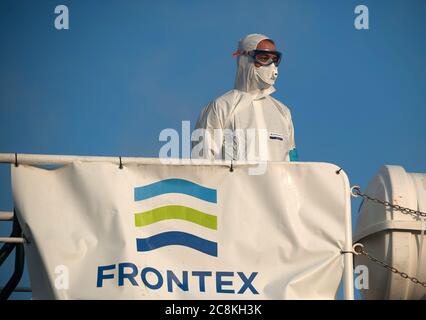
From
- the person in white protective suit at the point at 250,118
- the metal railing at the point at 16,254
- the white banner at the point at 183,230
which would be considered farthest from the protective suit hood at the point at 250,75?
the metal railing at the point at 16,254

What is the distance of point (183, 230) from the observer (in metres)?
11.7

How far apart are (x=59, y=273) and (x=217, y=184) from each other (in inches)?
67.5

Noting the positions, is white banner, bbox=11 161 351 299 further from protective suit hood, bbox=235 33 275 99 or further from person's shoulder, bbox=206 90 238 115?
protective suit hood, bbox=235 33 275 99

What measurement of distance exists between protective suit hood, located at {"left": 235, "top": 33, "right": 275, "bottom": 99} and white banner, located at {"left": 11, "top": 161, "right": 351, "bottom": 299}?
8.50ft

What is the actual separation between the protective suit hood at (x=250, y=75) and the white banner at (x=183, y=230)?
2.59 metres

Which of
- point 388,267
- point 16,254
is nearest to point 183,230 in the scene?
point 16,254

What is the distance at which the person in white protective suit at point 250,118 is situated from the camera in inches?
531

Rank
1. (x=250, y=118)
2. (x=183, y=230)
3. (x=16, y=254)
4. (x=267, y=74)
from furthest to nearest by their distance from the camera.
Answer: (x=267, y=74)
(x=250, y=118)
(x=16, y=254)
(x=183, y=230)

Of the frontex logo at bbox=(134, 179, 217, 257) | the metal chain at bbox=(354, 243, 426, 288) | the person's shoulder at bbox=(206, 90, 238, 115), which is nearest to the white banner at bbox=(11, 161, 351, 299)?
the frontex logo at bbox=(134, 179, 217, 257)

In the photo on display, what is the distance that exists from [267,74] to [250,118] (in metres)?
0.69

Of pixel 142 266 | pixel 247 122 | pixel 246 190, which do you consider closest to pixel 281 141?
pixel 247 122

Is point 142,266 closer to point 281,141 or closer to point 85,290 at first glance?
point 85,290

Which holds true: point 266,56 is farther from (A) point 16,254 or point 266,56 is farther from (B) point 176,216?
(A) point 16,254

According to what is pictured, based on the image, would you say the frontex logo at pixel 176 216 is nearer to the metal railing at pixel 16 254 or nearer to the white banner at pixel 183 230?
the white banner at pixel 183 230
